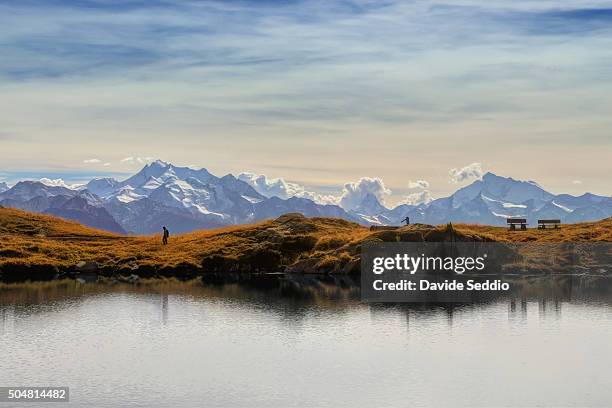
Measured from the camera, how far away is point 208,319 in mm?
96000

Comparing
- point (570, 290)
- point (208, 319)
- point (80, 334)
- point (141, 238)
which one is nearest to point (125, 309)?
point (208, 319)

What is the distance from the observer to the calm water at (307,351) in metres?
58.5

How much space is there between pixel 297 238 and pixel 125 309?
7648 centimetres

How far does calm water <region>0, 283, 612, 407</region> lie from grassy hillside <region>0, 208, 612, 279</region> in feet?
155

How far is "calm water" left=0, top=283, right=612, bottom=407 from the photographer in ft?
192

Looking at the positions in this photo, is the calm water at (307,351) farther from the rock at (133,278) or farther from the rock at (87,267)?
the rock at (87,267)

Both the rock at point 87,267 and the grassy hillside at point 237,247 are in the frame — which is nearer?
the rock at point 87,267

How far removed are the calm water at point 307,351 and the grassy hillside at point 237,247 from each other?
4737 cm

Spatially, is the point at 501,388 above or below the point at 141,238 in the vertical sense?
below

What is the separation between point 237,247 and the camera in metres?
177

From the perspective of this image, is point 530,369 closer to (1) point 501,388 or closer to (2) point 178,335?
(1) point 501,388

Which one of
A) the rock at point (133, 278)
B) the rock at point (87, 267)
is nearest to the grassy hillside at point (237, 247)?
the rock at point (87, 267)

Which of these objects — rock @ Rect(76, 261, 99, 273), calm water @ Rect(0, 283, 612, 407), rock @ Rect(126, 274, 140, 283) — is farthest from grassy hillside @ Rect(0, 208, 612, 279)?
calm water @ Rect(0, 283, 612, 407)

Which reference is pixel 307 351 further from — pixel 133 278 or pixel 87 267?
pixel 87 267
